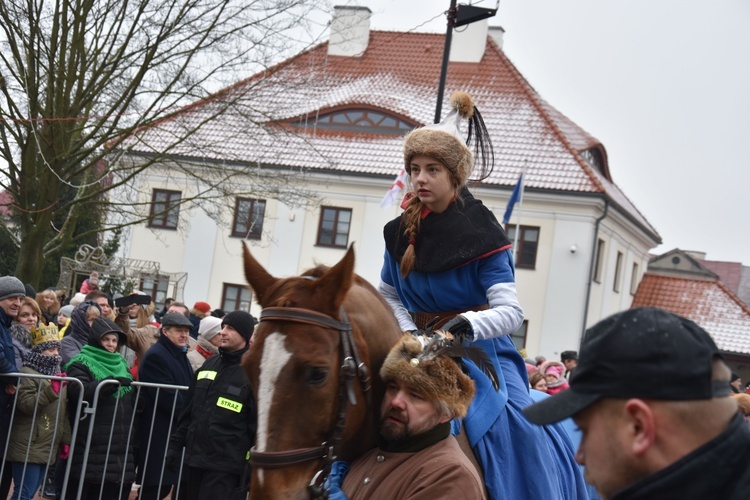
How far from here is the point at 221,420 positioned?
7414mm

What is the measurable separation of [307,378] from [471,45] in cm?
3367

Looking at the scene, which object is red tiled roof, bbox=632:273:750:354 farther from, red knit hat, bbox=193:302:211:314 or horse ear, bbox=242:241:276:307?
horse ear, bbox=242:241:276:307

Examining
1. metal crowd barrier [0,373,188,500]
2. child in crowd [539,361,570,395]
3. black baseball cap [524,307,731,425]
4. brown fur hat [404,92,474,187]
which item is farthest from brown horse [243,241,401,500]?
child in crowd [539,361,570,395]

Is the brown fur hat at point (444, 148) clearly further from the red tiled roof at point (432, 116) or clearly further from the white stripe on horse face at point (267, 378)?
the red tiled roof at point (432, 116)

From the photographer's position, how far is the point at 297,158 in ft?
106

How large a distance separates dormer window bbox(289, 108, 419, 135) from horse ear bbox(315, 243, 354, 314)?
3036cm

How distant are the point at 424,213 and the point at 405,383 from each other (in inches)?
42.0

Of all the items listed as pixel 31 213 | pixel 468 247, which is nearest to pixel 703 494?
pixel 468 247

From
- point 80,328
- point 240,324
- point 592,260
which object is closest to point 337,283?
point 240,324

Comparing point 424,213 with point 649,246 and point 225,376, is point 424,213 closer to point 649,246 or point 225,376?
point 225,376

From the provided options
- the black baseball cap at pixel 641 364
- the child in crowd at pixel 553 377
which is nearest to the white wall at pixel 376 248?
the child in crowd at pixel 553 377

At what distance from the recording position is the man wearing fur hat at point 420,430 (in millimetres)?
3381

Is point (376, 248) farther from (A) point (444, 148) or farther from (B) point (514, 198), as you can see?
(A) point (444, 148)

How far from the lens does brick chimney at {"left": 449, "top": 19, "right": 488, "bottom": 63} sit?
3556 centimetres
